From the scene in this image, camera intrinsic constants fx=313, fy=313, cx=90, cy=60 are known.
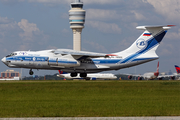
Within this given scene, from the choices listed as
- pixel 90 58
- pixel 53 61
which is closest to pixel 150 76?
pixel 90 58

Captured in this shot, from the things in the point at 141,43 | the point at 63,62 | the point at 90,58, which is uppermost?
the point at 141,43

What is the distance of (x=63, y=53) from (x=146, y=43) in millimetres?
12166

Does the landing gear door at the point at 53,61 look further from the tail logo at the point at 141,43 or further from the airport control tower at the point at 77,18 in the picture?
the airport control tower at the point at 77,18

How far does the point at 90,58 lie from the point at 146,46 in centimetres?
828

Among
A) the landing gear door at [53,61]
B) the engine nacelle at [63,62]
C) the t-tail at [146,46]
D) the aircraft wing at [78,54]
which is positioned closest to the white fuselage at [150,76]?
the t-tail at [146,46]

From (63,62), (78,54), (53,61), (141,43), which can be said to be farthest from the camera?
(141,43)

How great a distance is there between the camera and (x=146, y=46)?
45125 millimetres

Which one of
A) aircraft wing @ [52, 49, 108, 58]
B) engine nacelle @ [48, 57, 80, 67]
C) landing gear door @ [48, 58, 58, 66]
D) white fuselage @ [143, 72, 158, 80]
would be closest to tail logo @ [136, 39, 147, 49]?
aircraft wing @ [52, 49, 108, 58]

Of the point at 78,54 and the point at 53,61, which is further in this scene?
the point at 78,54

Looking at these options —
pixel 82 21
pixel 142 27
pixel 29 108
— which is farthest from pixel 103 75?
pixel 29 108

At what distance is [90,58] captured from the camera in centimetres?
4472

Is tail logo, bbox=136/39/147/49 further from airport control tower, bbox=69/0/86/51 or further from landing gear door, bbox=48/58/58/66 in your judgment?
airport control tower, bbox=69/0/86/51

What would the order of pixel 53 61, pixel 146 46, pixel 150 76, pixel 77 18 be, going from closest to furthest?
pixel 53 61 < pixel 146 46 < pixel 150 76 < pixel 77 18

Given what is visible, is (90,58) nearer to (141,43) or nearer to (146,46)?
(141,43)
